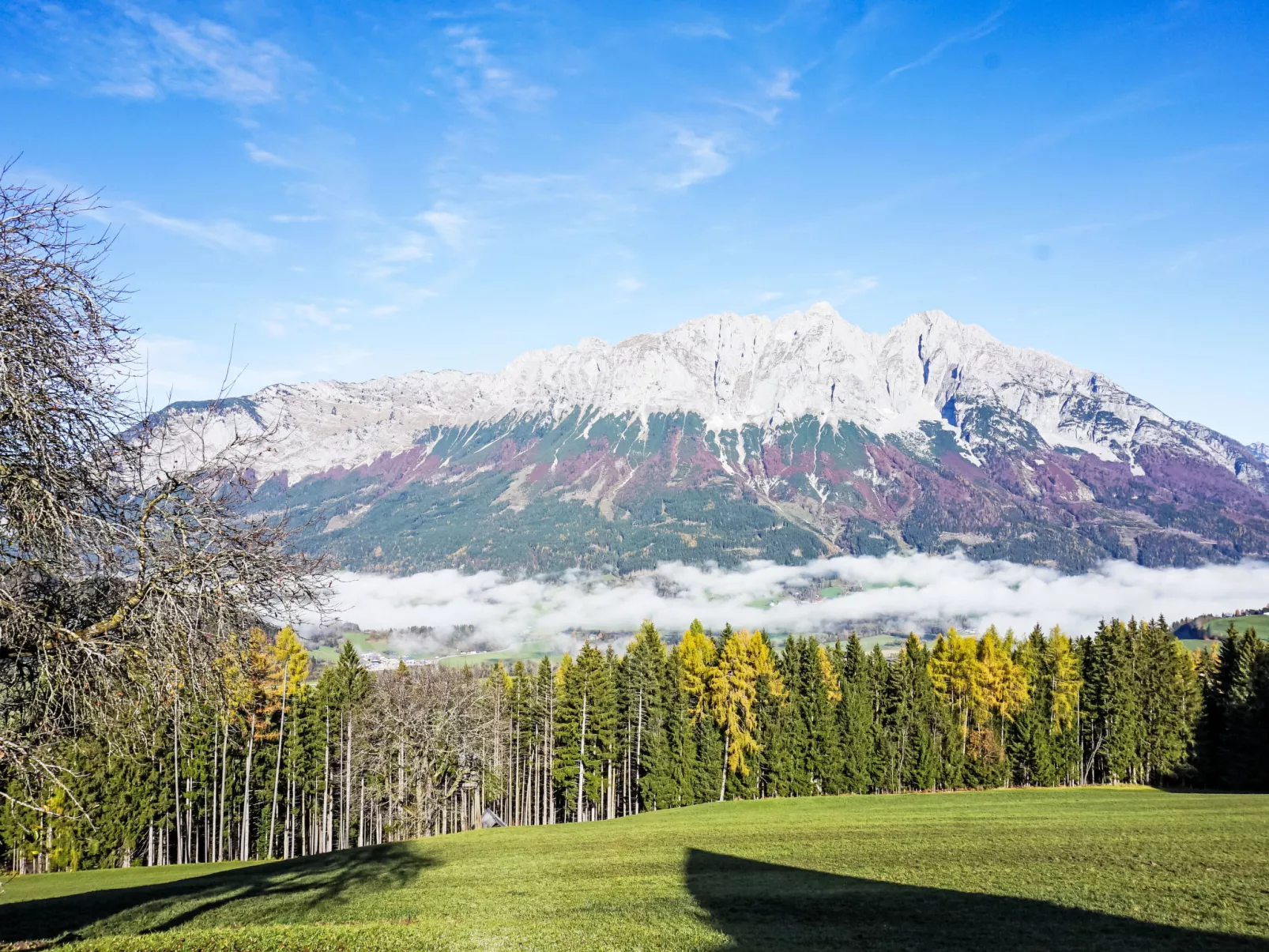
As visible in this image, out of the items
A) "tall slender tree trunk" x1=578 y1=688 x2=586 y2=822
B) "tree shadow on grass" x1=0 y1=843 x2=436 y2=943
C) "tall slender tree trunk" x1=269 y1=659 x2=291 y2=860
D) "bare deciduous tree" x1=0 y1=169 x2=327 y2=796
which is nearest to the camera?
"bare deciduous tree" x1=0 y1=169 x2=327 y2=796

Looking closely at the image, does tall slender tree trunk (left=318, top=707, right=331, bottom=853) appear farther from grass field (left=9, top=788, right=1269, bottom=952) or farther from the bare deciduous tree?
the bare deciduous tree

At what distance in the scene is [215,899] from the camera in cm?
2561

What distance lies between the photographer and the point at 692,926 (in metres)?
18.0

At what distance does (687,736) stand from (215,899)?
148 feet

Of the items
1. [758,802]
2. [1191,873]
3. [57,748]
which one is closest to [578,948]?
[57,748]

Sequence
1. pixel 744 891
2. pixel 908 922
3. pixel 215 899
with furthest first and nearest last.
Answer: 1. pixel 215 899
2. pixel 744 891
3. pixel 908 922

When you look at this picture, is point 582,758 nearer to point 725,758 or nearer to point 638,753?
point 638,753

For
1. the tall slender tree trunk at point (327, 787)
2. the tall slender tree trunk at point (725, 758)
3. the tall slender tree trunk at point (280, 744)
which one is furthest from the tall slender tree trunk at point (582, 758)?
the tall slender tree trunk at point (280, 744)

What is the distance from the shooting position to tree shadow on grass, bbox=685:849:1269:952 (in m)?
15.4

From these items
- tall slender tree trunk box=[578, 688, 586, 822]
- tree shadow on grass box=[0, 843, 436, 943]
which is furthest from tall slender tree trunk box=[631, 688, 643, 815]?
tree shadow on grass box=[0, 843, 436, 943]

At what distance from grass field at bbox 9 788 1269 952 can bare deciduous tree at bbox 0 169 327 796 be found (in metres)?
5.00

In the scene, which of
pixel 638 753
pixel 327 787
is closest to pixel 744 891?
pixel 327 787

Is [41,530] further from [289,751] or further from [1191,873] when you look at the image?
[289,751]

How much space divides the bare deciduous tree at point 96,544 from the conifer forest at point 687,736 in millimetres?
45045
